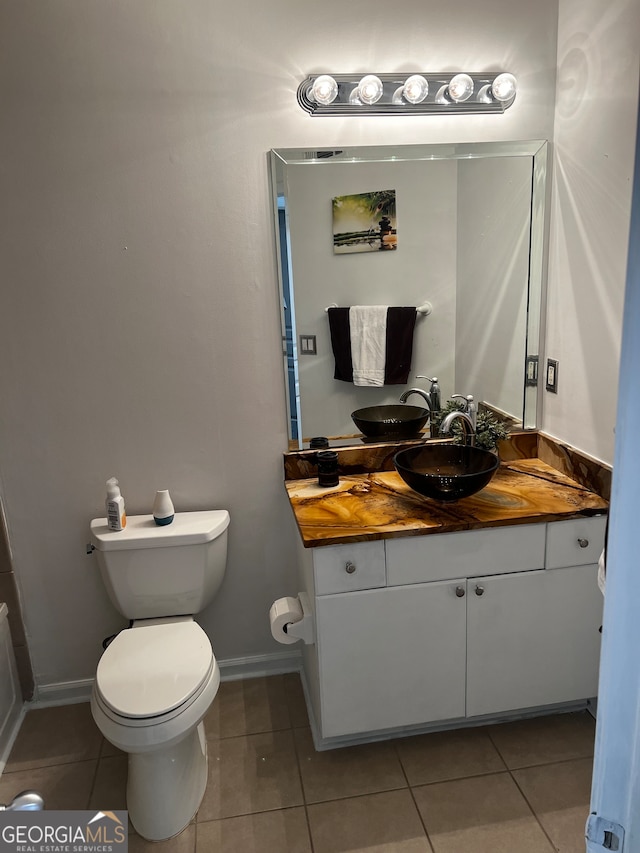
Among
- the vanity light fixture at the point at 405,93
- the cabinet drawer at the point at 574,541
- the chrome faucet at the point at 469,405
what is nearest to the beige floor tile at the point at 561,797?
the cabinet drawer at the point at 574,541

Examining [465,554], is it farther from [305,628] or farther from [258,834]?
[258,834]

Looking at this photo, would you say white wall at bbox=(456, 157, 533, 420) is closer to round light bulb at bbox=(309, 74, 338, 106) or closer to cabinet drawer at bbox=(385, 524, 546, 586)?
round light bulb at bbox=(309, 74, 338, 106)

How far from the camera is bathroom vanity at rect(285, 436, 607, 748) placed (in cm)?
188

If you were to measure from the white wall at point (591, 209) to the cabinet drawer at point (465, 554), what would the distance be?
1.32ft

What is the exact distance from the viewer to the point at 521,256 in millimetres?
2271

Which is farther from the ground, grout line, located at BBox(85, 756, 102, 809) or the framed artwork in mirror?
the framed artwork in mirror

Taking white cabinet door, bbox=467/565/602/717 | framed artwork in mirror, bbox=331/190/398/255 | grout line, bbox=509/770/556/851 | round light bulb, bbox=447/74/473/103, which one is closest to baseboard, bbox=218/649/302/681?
white cabinet door, bbox=467/565/602/717

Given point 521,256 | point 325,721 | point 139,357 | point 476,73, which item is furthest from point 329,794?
point 476,73

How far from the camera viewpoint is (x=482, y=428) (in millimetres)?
2256

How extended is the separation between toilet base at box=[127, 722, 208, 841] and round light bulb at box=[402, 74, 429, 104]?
6.81 ft

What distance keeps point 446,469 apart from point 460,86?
4.18 ft

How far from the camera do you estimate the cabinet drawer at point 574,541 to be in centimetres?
194

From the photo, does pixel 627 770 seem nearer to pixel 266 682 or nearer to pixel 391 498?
pixel 391 498

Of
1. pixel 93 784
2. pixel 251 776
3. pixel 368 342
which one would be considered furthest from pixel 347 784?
pixel 368 342
